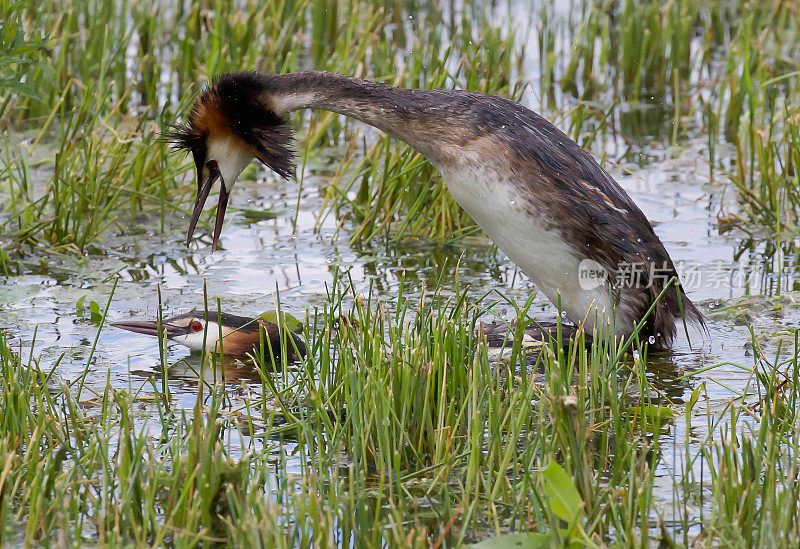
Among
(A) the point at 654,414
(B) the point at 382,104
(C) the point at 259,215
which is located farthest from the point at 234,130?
(A) the point at 654,414

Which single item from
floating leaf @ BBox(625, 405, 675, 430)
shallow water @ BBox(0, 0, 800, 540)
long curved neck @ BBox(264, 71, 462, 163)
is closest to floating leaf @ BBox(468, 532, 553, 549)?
floating leaf @ BBox(625, 405, 675, 430)

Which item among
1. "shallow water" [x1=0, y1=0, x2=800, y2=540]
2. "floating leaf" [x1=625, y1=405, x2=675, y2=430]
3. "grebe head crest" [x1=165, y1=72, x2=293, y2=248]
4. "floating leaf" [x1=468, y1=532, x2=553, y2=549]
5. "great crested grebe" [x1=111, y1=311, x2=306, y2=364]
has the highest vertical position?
"grebe head crest" [x1=165, y1=72, x2=293, y2=248]

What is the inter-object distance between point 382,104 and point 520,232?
78cm

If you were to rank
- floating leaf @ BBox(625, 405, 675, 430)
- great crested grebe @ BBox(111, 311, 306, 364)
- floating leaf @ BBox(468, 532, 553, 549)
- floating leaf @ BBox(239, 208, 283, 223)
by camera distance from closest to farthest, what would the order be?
floating leaf @ BBox(468, 532, 553, 549)
floating leaf @ BBox(625, 405, 675, 430)
great crested grebe @ BBox(111, 311, 306, 364)
floating leaf @ BBox(239, 208, 283, 223)

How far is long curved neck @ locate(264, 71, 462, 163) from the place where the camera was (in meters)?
4.94

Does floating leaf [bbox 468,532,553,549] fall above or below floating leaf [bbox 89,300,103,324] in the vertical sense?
below

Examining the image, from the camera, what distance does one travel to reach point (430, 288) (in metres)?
5.93

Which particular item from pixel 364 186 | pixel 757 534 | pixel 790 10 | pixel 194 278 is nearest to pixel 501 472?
pixel 757 534

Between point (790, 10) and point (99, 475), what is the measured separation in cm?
772

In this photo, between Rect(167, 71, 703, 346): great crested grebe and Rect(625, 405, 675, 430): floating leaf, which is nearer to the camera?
Rect(625, 405, 675, 430): floating leaf

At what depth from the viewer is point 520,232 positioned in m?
4.92

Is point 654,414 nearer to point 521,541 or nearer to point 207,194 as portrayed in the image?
point 521,541

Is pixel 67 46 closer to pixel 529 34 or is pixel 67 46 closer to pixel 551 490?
pixel 529 34

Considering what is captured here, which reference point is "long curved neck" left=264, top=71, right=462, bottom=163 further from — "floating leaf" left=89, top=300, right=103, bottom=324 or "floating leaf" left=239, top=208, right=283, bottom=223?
"floating leaf" left=239, top=208, right=283, bottom=223
